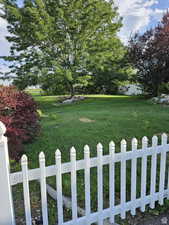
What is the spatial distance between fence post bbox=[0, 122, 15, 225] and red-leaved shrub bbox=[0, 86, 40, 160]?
1226mm

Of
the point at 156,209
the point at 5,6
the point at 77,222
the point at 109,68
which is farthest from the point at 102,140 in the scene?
the point at 5,6

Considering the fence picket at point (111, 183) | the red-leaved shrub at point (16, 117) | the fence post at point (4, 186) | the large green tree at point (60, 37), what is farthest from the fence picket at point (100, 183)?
the large green tree at point (60, 37)

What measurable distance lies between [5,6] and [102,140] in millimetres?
12035

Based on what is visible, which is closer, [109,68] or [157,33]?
[157,33]

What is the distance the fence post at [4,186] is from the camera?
1.46m

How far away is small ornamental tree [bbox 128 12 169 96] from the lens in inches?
390

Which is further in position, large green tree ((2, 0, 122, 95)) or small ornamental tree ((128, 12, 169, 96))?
large green tree ((2, 0, 122, 95))

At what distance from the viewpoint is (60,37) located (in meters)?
12.0

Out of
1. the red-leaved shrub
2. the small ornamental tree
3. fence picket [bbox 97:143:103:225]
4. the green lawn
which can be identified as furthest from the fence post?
the small ornamental tree

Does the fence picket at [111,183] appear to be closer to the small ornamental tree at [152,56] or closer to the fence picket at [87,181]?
the fence picket at [87,181]

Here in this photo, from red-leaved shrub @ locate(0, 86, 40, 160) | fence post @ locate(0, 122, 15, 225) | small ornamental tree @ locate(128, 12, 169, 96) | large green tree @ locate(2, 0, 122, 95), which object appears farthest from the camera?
large green tree @ locate(2, 0, 122, 95)

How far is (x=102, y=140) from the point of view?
13.3ft

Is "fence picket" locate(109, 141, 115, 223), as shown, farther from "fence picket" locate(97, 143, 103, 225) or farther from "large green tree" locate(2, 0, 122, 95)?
"large green tree" locate(2, 0, 122, 95)

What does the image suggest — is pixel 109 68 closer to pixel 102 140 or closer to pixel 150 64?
pixel 150 64
